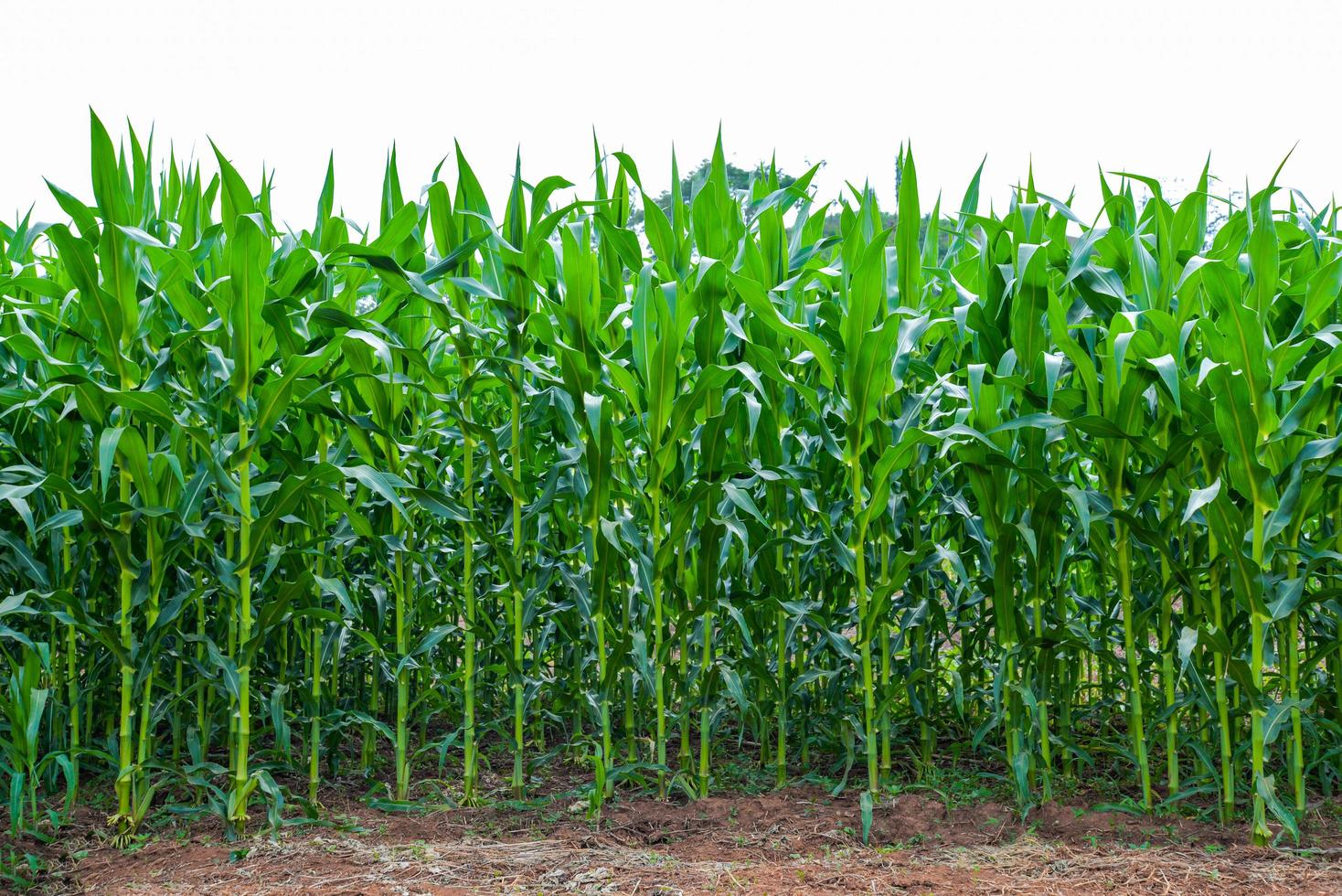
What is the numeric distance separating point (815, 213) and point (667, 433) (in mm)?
1341

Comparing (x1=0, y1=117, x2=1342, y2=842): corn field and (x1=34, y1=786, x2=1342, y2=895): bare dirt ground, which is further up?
(x1=0, y1=117, x2=1342, y2=842): corn field

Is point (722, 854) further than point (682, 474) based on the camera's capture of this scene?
No

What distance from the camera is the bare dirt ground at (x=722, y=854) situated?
9.07 feet

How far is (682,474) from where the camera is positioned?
3342 mm

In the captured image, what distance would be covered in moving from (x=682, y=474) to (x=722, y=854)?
3.96 ft

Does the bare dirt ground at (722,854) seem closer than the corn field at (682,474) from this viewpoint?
Yes

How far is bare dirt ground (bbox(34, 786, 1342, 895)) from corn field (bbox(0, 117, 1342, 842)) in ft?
0.44

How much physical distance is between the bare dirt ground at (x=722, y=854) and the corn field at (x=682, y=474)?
0.13m

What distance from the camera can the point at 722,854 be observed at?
3.03 meters

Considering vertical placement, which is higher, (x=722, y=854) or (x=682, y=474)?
(x=682, y=474)

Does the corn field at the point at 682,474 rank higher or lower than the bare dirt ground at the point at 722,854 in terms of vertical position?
higher

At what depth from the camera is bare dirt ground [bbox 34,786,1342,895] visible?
277 cm

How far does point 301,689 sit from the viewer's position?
134 inches

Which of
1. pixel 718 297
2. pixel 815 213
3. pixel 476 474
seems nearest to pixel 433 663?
pixel 476 474
